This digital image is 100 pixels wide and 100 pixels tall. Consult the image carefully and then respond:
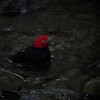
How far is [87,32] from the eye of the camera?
9.00 m

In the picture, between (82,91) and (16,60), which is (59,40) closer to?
(16,60)

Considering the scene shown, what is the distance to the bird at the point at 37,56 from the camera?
7.01 metres

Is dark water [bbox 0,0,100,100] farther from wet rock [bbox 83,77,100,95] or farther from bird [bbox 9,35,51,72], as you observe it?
bird [bbox 9,35,51,72]

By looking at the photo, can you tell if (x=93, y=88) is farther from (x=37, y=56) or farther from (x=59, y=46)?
(x=59, y=46)

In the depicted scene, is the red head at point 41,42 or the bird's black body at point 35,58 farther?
the red head at point 41,42

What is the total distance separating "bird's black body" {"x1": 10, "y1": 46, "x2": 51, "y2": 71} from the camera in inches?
276

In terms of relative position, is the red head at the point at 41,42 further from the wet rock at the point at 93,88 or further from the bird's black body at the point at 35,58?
the wet rock at the point at 93,88

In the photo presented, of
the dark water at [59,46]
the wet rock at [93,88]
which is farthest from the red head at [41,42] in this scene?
the wet rock at [93,88]

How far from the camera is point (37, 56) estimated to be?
7051mm

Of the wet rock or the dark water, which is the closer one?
the wet rock

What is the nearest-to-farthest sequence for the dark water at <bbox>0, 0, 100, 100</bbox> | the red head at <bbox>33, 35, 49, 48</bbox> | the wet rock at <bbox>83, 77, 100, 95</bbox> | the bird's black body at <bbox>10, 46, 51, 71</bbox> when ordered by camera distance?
1. the wet rock at <bbox>83, 77, 100, 95</bbox>
2. the dark water at <bbox>0, 0, 100, 100</bbox>
3. the bird's black body at <bbox>10, 46, 51, 71</bbox>
4. the red head at <bbox>33, 35, 49, 48</bbox>

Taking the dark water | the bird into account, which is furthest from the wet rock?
the bird

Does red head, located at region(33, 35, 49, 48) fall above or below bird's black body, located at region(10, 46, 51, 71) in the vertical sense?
above

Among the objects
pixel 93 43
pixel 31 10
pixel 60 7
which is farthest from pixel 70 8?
pixel 93 43
